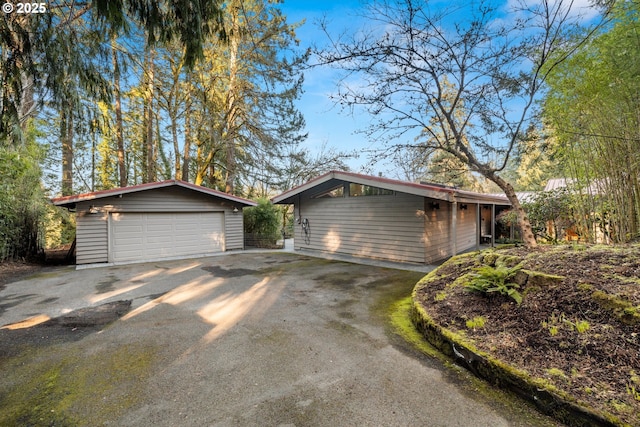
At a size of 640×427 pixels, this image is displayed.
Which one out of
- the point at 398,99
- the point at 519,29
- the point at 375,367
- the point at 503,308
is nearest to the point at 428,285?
the point at 503,308

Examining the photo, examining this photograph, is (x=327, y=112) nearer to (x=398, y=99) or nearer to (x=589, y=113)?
(x=398, y=99)

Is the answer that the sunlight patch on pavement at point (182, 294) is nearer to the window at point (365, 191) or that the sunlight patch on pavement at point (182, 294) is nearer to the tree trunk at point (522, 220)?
the window at point (365, 191)

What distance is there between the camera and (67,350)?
283 cm

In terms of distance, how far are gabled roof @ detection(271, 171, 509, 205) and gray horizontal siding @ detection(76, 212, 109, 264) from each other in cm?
506

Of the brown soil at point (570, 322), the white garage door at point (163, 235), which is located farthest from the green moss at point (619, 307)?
the white garage door at point (163, 235)

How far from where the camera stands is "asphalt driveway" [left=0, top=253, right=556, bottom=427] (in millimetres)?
1865

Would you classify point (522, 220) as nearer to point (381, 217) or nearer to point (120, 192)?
point (381, 217)

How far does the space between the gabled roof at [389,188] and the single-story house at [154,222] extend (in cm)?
205

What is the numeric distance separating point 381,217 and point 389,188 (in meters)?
1.25

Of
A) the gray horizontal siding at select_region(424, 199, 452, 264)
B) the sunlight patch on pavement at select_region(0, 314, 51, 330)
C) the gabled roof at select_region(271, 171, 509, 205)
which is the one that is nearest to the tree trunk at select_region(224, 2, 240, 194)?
the gabled roof at select_region(271, 171, 509, 205)

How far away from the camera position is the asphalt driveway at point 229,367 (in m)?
1.87

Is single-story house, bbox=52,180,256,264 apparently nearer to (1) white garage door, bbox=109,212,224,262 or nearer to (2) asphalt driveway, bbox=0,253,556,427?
(1) white garage door, bbox=109,212,224,262

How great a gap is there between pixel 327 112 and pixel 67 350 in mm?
4827

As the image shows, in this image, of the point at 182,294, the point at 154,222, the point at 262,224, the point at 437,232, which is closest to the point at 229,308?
the point at 182,294
